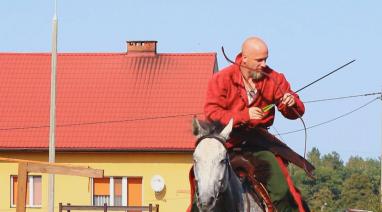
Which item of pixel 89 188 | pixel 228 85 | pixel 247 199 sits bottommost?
pixel 247 199

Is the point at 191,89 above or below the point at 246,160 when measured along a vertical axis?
above

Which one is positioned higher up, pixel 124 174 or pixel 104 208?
pixel 124 174

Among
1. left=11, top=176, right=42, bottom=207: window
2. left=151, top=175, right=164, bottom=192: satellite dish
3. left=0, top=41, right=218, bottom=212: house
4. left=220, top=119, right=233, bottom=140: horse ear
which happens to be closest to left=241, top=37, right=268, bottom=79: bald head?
left=220, top=119, right=233, bottom=140: horse ear

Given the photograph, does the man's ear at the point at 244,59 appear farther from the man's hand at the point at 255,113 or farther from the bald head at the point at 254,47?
the man's hand at the point at 255,113

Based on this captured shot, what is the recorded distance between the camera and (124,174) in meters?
46.3

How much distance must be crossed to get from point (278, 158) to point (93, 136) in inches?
1430

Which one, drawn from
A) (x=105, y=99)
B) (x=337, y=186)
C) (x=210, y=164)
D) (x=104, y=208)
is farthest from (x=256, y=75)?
(x=337, y=186)

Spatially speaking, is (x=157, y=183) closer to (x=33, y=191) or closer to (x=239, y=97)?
(x=33, y=191)

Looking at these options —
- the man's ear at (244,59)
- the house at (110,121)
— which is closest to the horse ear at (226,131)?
the man's ear at (244,59)

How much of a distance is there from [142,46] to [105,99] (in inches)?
121

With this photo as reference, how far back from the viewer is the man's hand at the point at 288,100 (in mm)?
10562

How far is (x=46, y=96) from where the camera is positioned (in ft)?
161

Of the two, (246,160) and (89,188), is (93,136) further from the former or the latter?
(246,160)

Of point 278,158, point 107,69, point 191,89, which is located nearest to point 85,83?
point 107,69
